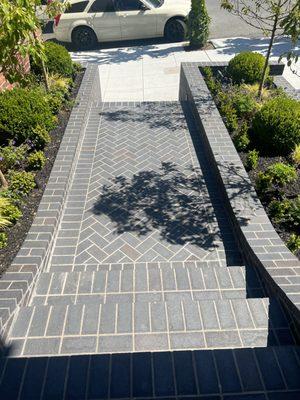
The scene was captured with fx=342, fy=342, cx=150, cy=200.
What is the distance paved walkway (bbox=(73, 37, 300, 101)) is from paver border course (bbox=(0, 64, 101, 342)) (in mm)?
4340

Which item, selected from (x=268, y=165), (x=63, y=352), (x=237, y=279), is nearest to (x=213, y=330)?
(x=237, y=279)

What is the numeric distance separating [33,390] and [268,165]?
5141 millimetres

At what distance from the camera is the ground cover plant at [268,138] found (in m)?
5.12

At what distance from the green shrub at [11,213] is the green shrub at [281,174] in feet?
13.2

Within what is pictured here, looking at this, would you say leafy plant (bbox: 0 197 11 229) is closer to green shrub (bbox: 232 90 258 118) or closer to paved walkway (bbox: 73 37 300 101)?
green shrub (bbox: 232 90 258 118)

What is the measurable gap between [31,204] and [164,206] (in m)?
2.27

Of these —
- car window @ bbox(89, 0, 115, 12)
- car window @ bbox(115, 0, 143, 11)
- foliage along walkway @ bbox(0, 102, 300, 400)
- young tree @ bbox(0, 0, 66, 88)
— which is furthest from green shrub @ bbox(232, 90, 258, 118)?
car window @ bbox(89, 0, 115, 12)

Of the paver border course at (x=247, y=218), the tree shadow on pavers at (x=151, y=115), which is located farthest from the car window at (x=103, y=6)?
the paver border course at (x=247, y=218)

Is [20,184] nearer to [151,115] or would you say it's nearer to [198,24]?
[151,115]

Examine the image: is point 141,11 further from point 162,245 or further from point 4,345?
point 4,345

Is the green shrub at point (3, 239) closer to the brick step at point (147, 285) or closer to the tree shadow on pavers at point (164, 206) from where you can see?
the brick step at point (147, 285)

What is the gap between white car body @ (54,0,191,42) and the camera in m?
14.9

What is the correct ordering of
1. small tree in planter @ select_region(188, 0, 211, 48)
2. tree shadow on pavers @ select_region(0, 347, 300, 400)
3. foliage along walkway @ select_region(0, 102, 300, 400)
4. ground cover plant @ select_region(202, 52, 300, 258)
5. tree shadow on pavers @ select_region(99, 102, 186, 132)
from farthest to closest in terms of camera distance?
1. small tree in planter @ select_region(188, 0, 211, 48)
2. tree shadow on pavers @ select_region(99, 102, 186, 132)
3. ground cover plant @ select_region(202, 52, 300, 258)
4. foliage along walkway @ select_region(0, 102, 300, 400)
5. tree shadow on pavers @ select_region(0, 347, 300, 400)

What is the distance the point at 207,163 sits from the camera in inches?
288
